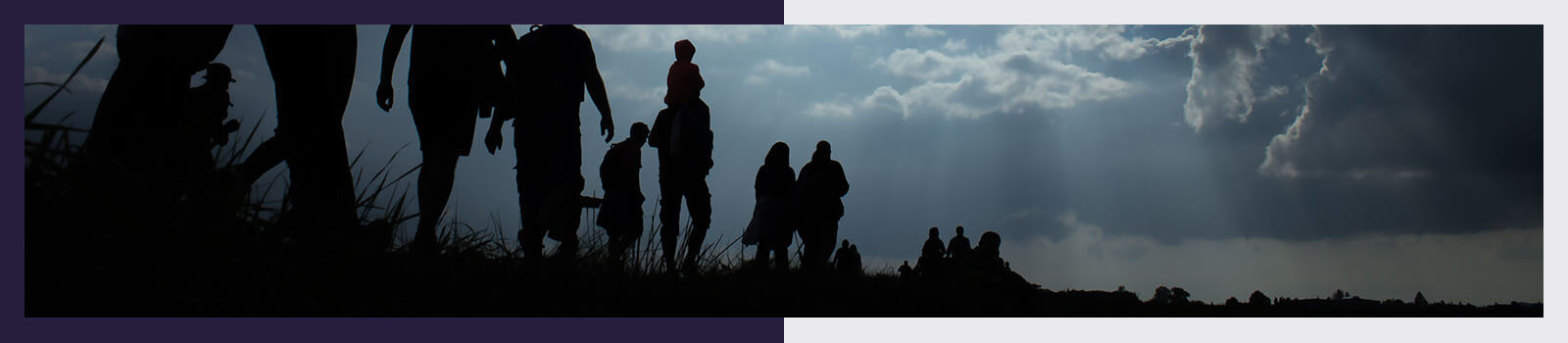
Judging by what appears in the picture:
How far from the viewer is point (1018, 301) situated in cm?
500

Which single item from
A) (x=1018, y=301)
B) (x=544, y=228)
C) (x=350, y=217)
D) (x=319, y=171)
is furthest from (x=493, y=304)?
(x=1018, y=301)

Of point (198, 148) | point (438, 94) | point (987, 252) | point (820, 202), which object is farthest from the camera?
point (987, 252)

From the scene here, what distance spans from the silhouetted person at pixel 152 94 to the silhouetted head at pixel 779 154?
162 inches

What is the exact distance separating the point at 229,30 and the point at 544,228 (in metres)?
1.36

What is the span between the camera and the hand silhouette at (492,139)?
13.9 feet

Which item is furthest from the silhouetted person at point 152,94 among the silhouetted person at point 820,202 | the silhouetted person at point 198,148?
the silhouetted person at point 820,202

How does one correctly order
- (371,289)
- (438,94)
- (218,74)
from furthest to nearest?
Result: (218,74) → (438,94) → (371,289)

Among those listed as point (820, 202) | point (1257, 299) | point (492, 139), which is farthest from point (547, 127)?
point (1257, 299)

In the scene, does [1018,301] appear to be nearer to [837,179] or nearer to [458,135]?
[837,179]

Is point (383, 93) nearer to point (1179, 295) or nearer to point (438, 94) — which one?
point (438, 94)

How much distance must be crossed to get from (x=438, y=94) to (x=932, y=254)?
937 centimetres

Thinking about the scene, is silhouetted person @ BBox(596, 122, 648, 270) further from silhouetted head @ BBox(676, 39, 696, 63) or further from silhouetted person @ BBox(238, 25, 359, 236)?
silhouetted person @ BBox(238, 25, 359, 236)

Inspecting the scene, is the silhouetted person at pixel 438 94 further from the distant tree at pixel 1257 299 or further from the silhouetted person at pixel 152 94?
the distant tree at pixel 1257 299

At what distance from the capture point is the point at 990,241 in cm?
818
